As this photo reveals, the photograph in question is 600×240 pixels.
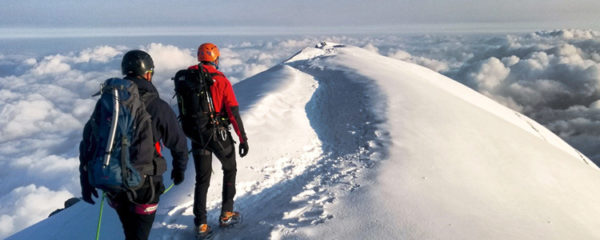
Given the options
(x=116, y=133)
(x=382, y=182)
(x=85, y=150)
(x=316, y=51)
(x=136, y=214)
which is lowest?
(x=382, y=182)

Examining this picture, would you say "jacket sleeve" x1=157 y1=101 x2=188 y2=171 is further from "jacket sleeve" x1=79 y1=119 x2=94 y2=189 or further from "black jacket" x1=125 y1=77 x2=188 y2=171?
"jacket sleeve" x1=79 y1=119 x2=94 y2=189

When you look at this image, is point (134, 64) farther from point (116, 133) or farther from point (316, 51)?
point (316, 51)

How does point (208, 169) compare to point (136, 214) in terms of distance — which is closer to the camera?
point (136, 214)

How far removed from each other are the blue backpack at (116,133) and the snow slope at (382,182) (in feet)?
8.30

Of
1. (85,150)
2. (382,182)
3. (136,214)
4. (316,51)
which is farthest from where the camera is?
(316,51)

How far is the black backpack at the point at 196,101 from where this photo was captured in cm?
497

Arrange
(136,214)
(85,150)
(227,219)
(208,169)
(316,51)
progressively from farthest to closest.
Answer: (316,51), (227,219), (208,169), (136,214), (85,150)

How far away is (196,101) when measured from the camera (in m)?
5.08

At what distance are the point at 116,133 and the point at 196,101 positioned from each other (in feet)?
6.44

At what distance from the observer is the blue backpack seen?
10.3ft

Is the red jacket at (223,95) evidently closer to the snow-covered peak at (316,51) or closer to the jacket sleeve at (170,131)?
the jacket sleeve at (170,131)

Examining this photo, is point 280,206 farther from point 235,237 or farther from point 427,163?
point 427,163

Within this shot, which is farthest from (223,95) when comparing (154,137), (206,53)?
(154,137)

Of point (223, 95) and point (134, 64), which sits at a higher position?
point (134, 64)
